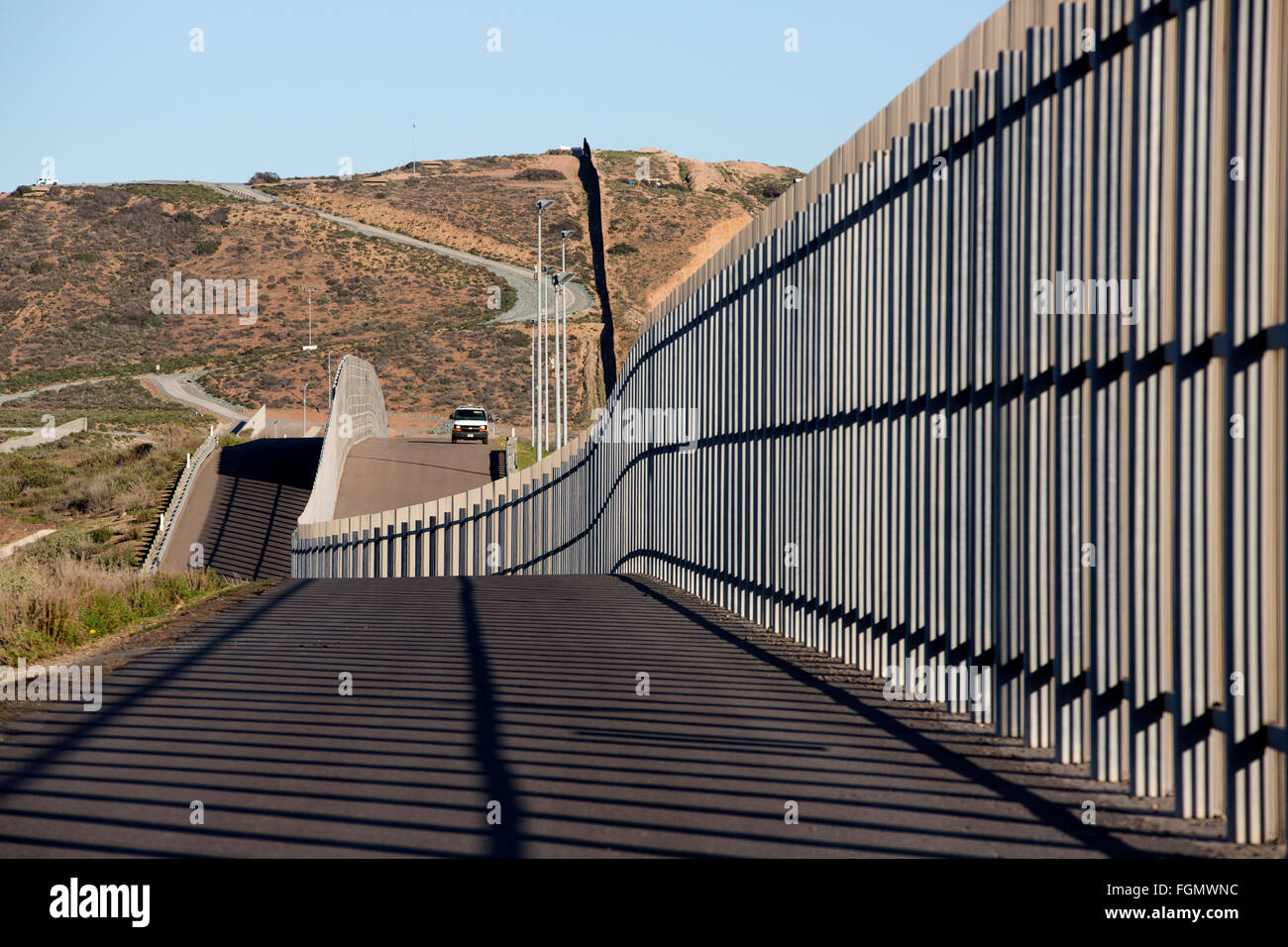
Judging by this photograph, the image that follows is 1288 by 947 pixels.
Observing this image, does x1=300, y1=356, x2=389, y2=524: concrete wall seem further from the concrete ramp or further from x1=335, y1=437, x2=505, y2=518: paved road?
the concrete ramp

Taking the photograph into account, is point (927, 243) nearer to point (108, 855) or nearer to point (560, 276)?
point (108, 855)

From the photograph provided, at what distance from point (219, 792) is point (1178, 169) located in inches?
175

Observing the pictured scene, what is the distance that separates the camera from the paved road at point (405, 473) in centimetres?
3888

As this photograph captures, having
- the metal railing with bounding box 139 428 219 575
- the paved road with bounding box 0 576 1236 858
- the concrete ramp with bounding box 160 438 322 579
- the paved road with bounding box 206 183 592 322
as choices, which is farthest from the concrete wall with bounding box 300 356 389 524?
the paved road with bounding box 206 183 592 322

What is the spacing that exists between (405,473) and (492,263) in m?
67.8

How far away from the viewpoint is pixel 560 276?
42312 mm

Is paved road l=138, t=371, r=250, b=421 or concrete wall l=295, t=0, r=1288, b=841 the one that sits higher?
paved road l=138, t=371, r=250, b=421

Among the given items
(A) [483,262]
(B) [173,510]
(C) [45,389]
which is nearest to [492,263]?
(A) [483,262]

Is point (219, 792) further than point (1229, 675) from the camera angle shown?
Yes

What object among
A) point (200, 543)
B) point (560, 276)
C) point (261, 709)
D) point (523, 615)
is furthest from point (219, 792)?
point (560, 276)

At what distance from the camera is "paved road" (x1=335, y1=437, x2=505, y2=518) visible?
128ft

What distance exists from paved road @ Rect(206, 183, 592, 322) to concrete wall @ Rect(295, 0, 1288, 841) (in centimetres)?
8048

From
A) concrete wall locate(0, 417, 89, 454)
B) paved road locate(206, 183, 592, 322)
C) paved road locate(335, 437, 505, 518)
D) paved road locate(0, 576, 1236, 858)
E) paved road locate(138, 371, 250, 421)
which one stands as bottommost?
paved road locate(0, 576, 1236, 858)

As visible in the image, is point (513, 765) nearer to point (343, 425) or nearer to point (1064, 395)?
point (1064, 395)
